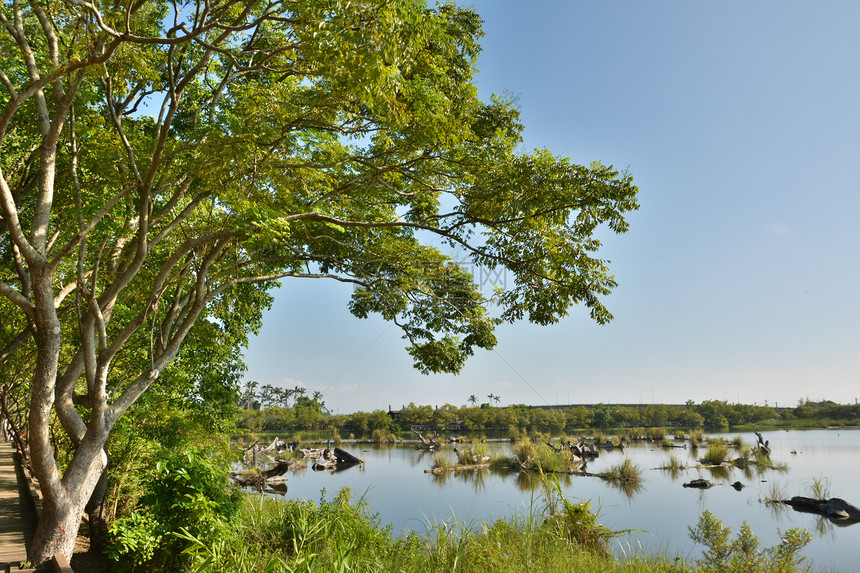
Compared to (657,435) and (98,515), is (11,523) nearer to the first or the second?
(98,515)

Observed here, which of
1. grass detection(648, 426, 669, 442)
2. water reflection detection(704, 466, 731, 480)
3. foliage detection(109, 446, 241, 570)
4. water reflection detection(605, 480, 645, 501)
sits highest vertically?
foliage detection(109, 446, 241, 570)

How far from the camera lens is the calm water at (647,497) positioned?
11367mm

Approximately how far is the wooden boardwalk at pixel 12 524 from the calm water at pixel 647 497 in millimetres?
4880

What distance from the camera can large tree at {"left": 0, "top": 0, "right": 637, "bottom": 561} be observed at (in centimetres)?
547

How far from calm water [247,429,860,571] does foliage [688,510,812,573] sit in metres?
0.79

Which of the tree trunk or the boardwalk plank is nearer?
the boardwalk plank

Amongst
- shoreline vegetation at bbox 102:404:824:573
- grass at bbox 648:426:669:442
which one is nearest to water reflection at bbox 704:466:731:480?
shoreline vegetation at bbox 102:404:824:573

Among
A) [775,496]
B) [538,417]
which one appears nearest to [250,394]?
[538,417]

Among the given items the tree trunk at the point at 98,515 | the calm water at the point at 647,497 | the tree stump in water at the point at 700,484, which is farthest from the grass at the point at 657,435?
the tree trunk at the point at 98,515

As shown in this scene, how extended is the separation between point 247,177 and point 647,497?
15.9 metres

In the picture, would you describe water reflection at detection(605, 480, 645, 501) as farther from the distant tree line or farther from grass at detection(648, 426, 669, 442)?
the distant tree line

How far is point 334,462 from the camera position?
94.5ft

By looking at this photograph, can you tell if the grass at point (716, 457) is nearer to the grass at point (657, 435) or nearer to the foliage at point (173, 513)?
the grass at point (657, 435)

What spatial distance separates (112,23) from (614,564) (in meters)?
7.89
